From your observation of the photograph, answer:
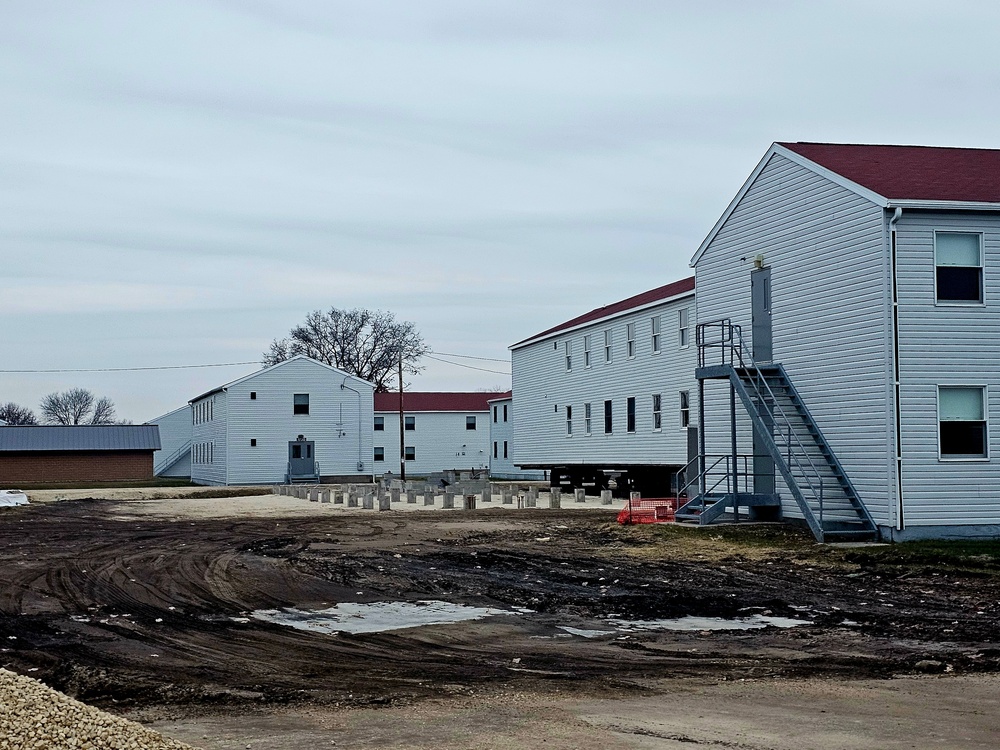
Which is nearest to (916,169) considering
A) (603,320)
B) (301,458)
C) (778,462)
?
(778,462)

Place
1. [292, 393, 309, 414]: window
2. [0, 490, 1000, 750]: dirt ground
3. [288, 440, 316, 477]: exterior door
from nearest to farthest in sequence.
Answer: [0, 490, 1000, 750]: dirt ground < [288, 440, 316, 477]: exterior door < [292, 393, 309, 414]: window

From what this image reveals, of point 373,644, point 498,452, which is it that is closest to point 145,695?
point 373,644

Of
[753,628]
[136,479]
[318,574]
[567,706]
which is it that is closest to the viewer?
[567,706]

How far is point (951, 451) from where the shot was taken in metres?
22.4

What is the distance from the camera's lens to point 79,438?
73812mm

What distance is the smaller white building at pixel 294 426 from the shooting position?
206 ft

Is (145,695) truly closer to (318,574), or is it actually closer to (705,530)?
(318,574)

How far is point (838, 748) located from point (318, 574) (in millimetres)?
12266

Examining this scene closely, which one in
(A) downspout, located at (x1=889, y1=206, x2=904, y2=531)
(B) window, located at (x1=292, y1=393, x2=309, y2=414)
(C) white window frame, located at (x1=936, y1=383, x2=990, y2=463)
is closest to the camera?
(A) downspout, located at (x1=889, y1=206, x2=904, y2=531)

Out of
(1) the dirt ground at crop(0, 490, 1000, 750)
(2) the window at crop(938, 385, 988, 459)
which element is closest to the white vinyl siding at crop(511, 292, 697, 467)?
(2) the window at crop(938, 385, 988, 459)

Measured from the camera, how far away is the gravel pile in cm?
652

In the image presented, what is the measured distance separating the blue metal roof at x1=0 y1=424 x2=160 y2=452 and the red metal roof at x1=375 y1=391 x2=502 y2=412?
1614 centimetres

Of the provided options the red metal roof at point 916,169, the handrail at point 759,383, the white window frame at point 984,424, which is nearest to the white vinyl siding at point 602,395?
the handrail at point 759,383

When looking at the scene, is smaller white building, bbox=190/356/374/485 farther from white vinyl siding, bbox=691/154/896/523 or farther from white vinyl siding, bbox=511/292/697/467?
white vinyl siding, bbox=691/154/896/523
